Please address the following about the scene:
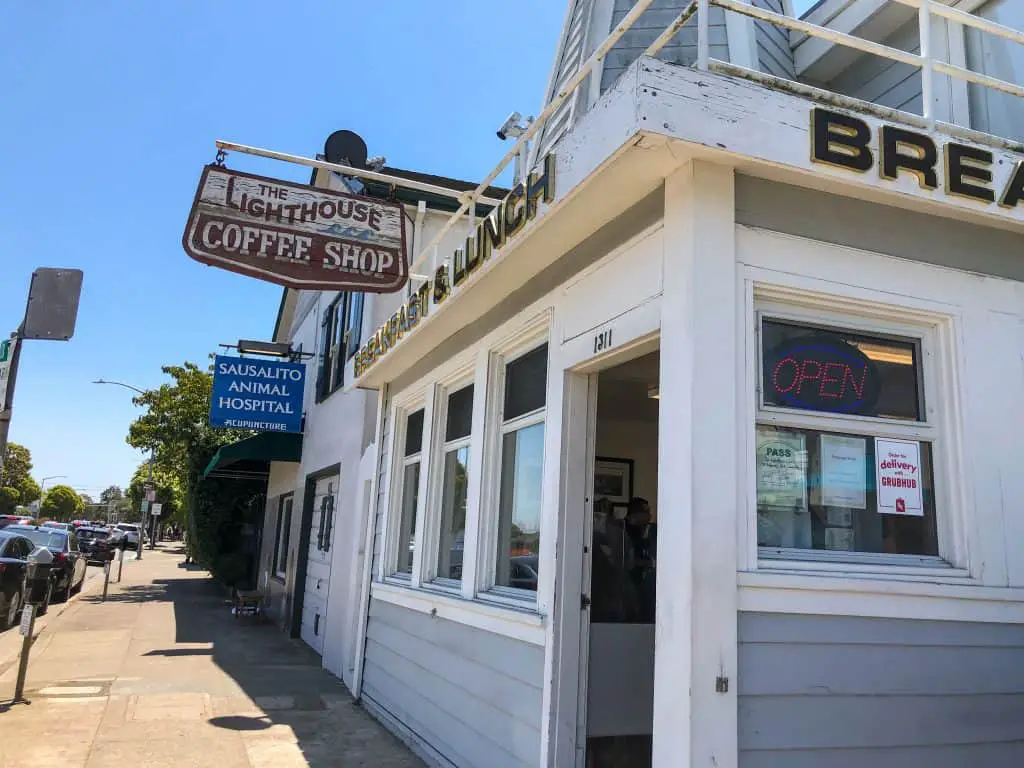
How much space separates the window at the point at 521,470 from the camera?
5.22 meters

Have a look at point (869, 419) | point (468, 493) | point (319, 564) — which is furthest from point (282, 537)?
point (869, 419)

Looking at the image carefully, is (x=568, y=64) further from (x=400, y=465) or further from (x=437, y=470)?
(x=400, y=465)

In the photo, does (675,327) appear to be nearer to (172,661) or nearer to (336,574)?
(336,574)

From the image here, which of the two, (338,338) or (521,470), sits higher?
(338,338)

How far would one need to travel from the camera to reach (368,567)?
834 cm

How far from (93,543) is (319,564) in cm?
2385

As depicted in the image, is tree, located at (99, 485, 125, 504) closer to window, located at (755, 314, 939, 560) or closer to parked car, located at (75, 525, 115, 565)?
parked car, located at (75, 525, 115, 565)

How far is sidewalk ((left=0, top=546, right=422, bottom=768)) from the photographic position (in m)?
6.13

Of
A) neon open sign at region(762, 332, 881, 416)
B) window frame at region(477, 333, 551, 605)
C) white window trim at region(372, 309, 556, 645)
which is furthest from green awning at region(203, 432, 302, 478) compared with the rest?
neon open sign at region(762, 332, 881, 416)

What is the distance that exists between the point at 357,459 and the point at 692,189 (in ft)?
24.2

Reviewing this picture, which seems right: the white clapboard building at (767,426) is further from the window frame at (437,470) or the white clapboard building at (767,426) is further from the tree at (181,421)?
the tree at (181,421)

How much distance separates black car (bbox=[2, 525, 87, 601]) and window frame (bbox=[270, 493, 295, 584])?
4326mm

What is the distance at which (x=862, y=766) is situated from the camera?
3338mm

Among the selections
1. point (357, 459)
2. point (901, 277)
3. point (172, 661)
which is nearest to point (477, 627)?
point (901, 277)
